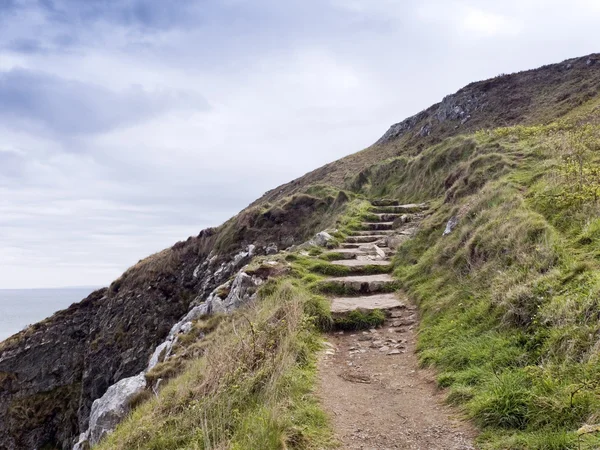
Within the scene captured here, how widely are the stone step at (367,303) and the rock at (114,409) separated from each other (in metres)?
5.51

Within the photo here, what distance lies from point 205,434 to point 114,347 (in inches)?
880

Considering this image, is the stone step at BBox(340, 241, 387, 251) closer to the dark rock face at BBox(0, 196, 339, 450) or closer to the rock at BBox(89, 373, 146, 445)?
the rock at BBox(89, 373, 146, 445)

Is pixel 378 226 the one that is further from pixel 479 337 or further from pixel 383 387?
pixel 383 387

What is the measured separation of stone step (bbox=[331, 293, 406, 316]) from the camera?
347 inches

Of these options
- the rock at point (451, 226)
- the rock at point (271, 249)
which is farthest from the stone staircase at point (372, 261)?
the rock at point (271, 249)

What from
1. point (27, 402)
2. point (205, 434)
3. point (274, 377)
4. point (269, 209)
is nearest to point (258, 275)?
point (274, 377)

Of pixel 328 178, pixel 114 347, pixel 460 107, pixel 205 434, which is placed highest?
pixel 460 107

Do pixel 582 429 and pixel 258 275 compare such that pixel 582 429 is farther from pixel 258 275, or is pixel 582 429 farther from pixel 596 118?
pixel 596 118

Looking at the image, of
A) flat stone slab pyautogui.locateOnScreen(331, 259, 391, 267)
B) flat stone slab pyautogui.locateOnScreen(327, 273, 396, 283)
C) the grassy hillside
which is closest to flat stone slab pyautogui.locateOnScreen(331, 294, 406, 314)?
the grassy hillside

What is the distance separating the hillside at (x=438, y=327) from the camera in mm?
4455

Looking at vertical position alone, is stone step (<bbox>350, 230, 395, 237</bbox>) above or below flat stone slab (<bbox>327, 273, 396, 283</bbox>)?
above

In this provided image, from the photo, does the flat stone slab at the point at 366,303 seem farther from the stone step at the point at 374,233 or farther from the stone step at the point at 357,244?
the stone step at the point at 374,233

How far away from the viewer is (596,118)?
1812cm

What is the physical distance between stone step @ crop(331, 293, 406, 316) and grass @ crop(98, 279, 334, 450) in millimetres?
1376
